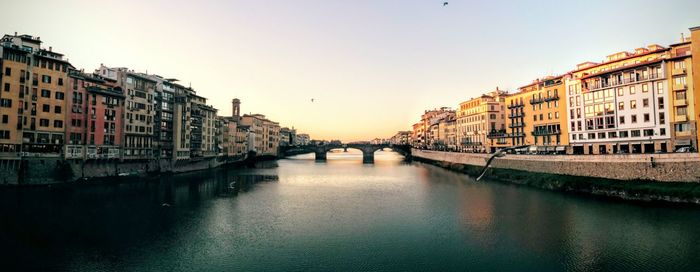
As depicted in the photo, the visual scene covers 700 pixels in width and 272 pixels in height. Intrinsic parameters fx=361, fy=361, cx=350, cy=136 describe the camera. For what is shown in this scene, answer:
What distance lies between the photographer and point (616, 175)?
1980 inches

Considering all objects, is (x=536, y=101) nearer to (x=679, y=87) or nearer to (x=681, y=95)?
(x=679, y=87)

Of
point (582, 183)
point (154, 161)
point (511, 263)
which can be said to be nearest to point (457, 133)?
point (582, 183)

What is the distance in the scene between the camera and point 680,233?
2969 cm

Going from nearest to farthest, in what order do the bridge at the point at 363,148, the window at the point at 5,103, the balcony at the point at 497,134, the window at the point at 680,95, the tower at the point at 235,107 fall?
the window at the point at 5,103 < the window at the point at 680,95 < the balcony at the point at 497,134 < the tower at the point at 235,107 < the bridge at the point at 363,148

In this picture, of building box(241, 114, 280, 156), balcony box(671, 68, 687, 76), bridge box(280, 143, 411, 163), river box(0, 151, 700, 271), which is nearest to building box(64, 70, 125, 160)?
river box(0, 151, 700, 271)

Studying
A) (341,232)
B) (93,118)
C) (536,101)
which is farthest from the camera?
(536,101)

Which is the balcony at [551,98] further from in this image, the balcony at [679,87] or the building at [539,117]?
the balcony at [679,87]

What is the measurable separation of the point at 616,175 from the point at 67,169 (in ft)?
279

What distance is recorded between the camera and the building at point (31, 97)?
177 ft

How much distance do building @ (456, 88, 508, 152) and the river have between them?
49.8 meters

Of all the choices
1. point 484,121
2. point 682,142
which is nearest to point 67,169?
point 484,121

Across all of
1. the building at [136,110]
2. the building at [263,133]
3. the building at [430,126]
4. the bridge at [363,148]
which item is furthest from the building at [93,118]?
the building at [430,126]

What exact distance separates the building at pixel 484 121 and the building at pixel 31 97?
9553 centimetres

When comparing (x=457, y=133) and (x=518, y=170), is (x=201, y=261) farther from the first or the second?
(x=457, y=133)
